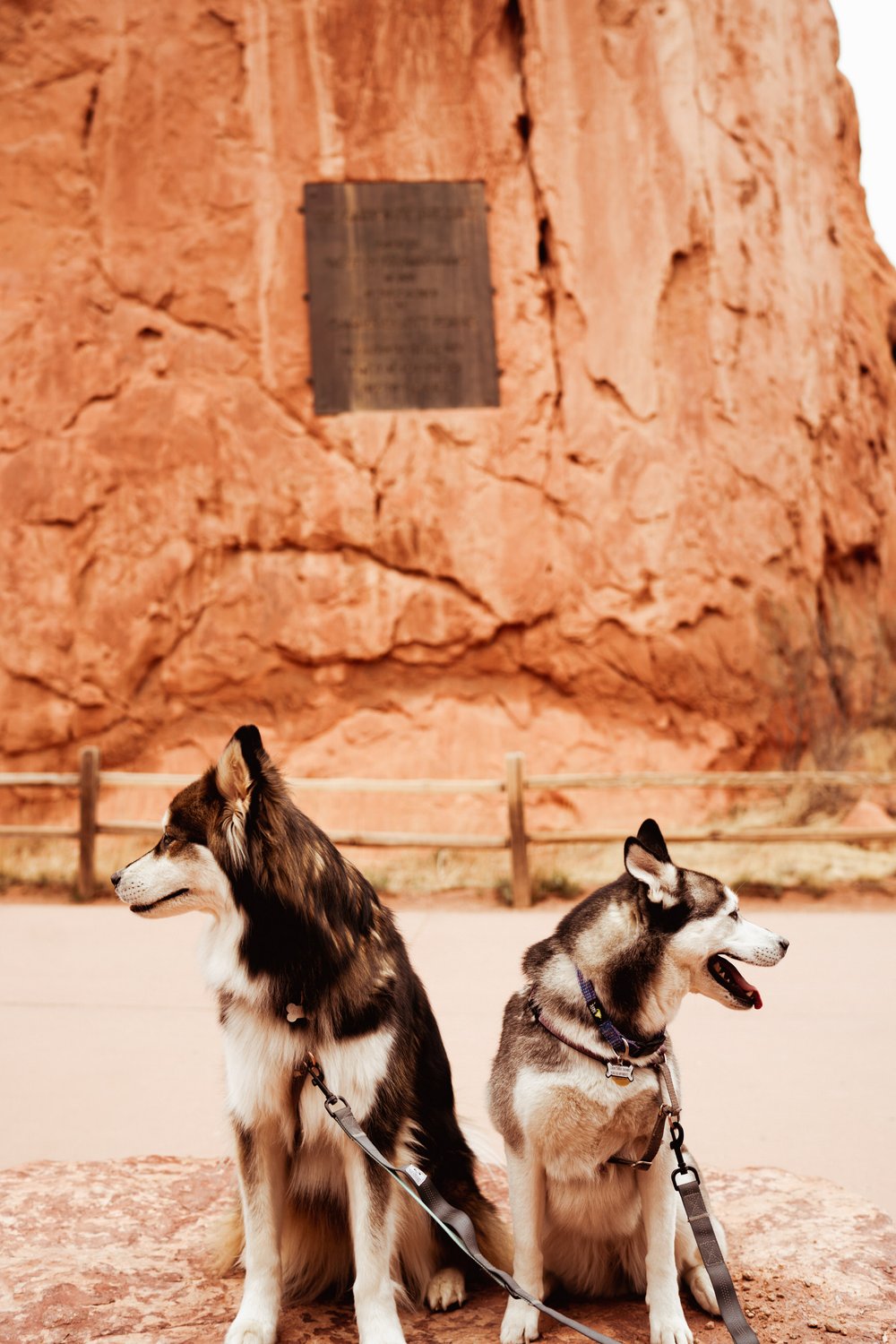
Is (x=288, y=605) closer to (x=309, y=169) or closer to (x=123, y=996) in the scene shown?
(x=309, y=169)

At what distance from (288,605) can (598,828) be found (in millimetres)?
3409

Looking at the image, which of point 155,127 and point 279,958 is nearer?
point 279,958

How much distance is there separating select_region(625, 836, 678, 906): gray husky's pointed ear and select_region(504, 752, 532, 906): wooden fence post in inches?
224

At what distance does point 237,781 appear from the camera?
2570 millimetres

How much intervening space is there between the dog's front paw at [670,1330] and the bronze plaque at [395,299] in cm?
862

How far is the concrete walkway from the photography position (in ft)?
14.2

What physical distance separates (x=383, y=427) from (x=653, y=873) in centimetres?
815

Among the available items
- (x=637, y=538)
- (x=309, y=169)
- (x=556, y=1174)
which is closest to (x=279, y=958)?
(x=556, y=1174)

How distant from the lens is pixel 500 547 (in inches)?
404

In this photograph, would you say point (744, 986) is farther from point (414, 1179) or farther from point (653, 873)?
point (414, 1179)

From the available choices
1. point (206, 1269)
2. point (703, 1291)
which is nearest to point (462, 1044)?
point (206, 1269)

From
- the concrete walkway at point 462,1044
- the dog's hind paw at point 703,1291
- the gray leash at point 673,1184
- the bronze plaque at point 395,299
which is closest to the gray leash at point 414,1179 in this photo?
the gray leash at point 673,1184

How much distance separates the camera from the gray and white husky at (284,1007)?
258cm

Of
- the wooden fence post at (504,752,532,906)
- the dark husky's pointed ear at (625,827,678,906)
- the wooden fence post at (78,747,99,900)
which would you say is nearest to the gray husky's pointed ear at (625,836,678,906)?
the dark husky's pointed ear at (625,827,678,906)
